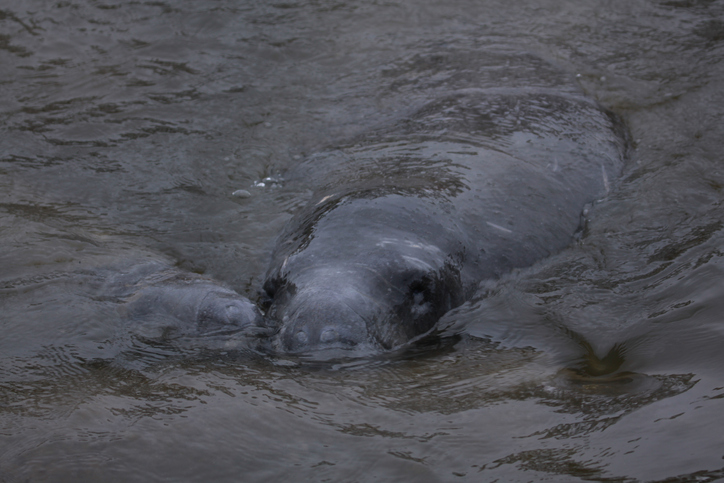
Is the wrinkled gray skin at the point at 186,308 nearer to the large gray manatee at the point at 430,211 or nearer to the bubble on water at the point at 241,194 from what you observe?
the large gray manatee at the point at 430,211

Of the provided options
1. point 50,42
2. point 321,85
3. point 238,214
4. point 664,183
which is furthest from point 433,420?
point 50,42

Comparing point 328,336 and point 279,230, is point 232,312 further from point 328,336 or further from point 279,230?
point 279,230

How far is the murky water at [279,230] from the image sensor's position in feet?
9.40

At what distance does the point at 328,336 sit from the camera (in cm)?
389

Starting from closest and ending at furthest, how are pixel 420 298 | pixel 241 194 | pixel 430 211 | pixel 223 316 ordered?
1. pixel 223 316
2. pixel 420 298
3. pixel 430 211
4. pixel 241 194

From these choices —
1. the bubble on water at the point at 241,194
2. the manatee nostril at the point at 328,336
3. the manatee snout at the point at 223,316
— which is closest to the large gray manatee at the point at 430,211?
the manatee nostril at the point at 328,336

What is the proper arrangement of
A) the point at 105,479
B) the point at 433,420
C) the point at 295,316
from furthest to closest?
the point at 295,316
the point at 433,420
the point at 105,479

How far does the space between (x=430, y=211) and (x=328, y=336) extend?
134 cm

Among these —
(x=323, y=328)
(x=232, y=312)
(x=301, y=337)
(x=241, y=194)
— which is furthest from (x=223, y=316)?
(x=241, y=194)

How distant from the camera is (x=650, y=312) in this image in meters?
4.26

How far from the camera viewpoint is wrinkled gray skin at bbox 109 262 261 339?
411cm

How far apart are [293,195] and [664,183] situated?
120 inches

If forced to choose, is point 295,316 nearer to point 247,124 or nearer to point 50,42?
point 247,124

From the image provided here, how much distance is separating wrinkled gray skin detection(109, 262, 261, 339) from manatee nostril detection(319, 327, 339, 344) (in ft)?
1.60
